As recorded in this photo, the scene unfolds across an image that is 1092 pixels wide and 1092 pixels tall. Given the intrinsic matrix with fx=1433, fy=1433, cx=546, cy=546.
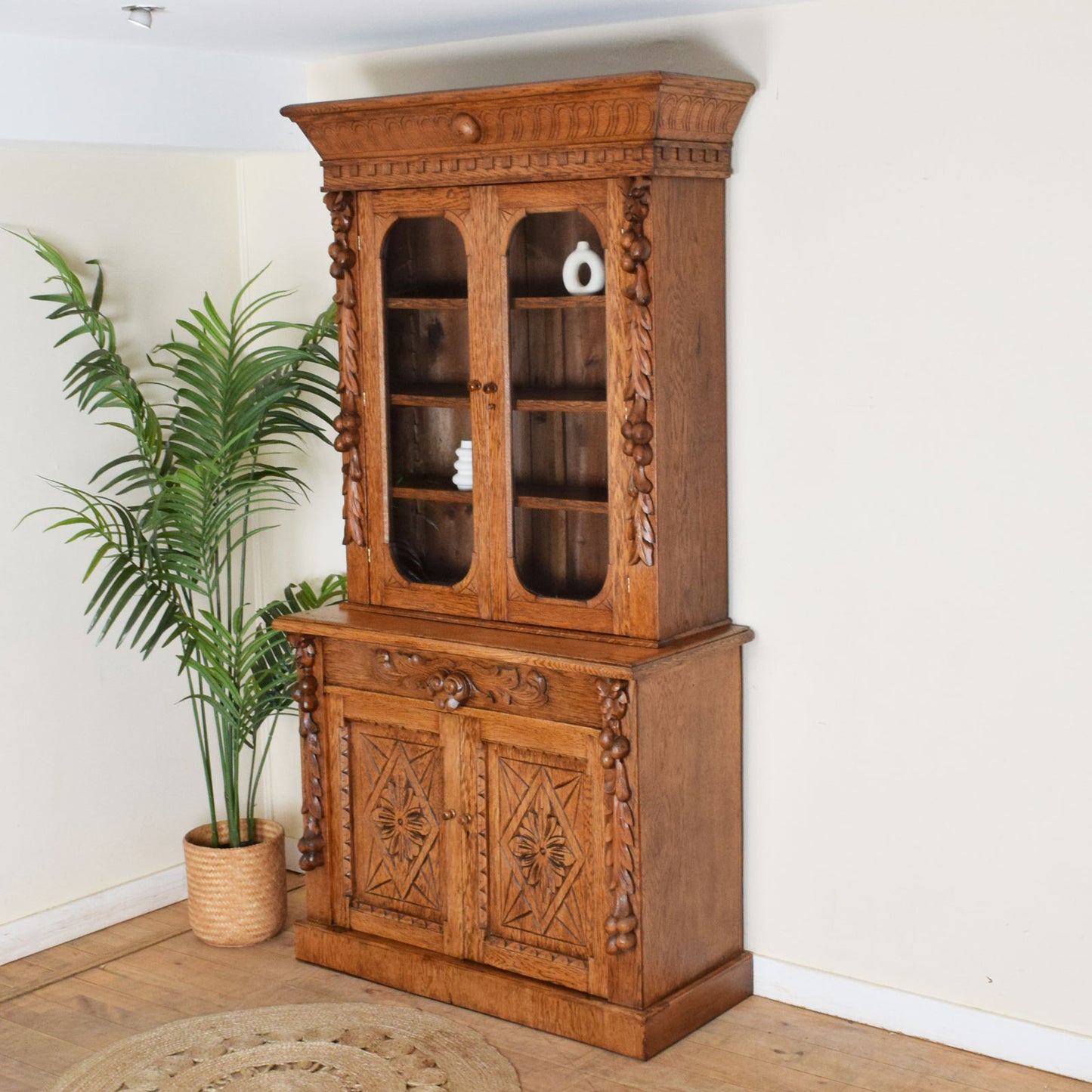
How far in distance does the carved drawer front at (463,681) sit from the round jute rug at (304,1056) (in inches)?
30.3

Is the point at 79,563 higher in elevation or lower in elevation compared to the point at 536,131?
lower

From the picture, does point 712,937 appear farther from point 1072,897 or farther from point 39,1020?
point 39,1020

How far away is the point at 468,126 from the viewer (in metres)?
3.24

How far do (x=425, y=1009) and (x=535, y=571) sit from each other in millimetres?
1111

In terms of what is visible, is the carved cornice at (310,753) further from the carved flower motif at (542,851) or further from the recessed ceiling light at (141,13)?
the recessed ceiling light at (141,13)

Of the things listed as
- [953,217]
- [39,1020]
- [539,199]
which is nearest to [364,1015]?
[39,1020]

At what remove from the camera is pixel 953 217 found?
3084mm

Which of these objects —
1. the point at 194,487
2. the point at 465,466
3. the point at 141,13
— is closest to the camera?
the point at 141,13

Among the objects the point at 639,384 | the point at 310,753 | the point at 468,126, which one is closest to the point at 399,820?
the point at 310,753

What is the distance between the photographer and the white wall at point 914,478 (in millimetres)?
3004

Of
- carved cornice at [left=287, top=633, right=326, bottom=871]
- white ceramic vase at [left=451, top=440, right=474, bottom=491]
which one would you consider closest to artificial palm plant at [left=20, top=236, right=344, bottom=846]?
carved cornice at [left=287, top=633, right=326, bottom=871]

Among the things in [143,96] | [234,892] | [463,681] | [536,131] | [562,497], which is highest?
[143,96]

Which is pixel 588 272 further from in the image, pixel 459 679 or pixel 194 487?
pixel 194 487

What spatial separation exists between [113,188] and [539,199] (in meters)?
1.40
